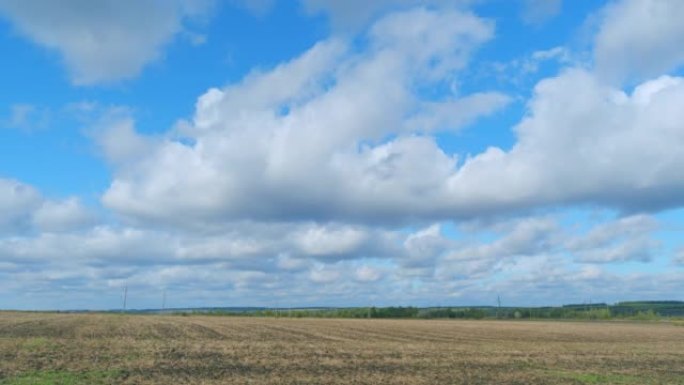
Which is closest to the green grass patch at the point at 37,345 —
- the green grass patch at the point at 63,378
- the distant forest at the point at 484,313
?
the green grass patch at the point at 63,378

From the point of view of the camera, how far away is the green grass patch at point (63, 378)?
62.4ft

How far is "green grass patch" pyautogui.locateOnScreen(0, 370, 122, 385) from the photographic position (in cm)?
1903

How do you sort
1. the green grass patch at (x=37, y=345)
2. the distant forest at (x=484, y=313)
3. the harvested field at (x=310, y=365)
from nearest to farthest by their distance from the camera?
1. the harvested field at (x=310, y=365)
2. the green grass patch at (x=37, y=345)
3. the distant forest at (x=484, y=313)

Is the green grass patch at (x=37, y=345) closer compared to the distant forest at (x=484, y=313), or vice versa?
the green grass patch at (x=37, y=345)

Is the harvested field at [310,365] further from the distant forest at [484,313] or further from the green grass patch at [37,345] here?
the distant forest at [484,313]

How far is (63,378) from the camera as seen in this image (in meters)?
20.1

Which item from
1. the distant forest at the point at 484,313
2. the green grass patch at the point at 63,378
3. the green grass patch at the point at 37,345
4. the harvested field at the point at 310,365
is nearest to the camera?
the green grass patch at the point at 63,378

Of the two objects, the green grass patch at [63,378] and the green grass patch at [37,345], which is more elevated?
the green grass patch at [37,345]

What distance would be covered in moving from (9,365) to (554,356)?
27488 mm

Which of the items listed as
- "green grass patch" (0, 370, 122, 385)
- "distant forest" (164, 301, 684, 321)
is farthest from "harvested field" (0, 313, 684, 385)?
"distant forest" (164, 301, 684, 321)

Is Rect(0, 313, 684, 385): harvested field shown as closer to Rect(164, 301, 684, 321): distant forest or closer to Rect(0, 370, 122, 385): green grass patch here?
Rect(0, 370, 122, 385): green grass patch

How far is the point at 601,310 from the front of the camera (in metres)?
156

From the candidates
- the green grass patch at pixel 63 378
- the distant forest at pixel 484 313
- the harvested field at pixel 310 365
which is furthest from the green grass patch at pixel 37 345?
the distant forest at pixel 484 313

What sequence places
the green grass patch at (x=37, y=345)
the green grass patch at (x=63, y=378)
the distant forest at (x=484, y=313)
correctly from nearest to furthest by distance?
the green grass patch at (x=63, y=378) < the green grass patch at (x=37, y=345) < the distant forest at (x=484, y=313)
